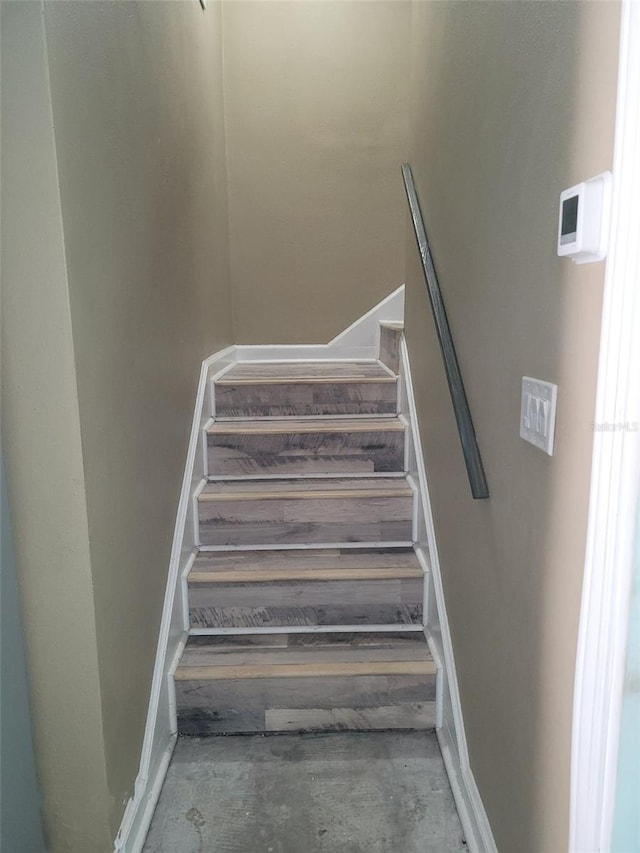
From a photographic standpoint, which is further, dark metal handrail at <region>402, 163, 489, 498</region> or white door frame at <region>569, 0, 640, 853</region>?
dark metal handrail at <region>402, 163, 489, 498</region>

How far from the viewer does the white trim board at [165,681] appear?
1360 millimetres

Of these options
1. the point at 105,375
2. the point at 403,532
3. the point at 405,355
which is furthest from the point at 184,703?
the point at 405,355

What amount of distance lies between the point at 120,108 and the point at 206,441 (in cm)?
127

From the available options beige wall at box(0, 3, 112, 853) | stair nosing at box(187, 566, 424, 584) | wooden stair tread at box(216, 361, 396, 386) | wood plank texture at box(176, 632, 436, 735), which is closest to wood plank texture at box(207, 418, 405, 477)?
wooden stair tread at box(216, 361, 396, 386)

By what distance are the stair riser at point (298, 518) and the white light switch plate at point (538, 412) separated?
1.11 metres

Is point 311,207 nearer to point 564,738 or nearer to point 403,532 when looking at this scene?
point 403,532

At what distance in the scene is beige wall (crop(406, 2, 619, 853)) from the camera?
0.79m

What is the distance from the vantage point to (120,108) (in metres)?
1.34

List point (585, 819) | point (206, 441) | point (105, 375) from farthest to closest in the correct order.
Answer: point (206, 441) < point (105, 375) < point (585, 819)

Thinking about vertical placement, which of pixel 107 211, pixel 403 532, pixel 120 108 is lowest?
pixel 403 532

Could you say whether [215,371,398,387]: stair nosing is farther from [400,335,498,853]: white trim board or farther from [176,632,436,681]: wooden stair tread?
[176,632,436,681]: wooden stair tread

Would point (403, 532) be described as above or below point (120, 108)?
below

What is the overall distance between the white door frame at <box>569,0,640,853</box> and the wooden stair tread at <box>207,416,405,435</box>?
154cm

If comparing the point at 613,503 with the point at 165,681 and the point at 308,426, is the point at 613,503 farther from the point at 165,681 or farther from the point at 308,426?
the point at 308,426
